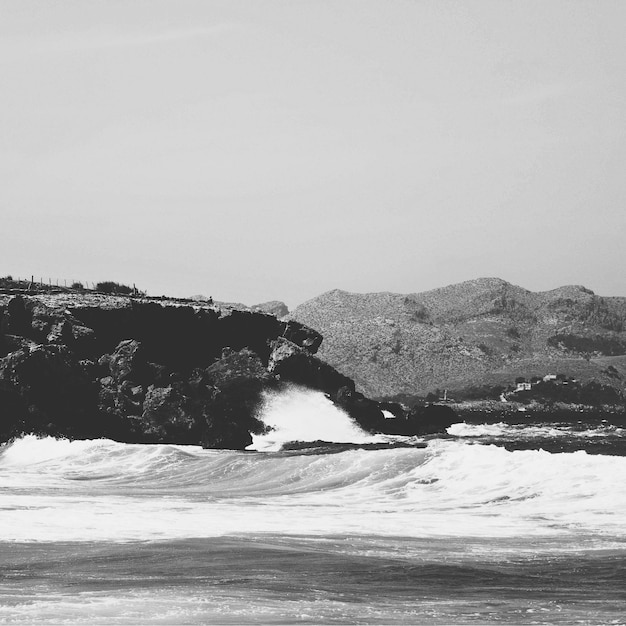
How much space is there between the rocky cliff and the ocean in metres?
7.81

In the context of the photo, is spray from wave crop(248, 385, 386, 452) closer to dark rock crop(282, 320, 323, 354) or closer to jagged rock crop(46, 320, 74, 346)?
dark rock crop(282, 320, 323, 354)

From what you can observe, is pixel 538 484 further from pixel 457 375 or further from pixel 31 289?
pixel 457 375

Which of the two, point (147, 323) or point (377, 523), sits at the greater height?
point (147, 323)

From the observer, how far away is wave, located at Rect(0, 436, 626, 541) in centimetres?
3231

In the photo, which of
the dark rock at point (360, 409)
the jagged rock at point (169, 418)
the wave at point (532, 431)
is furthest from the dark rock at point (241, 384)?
the wave at point (532, 431)

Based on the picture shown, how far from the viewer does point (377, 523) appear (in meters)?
33.4

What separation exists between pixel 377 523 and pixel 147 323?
148ft

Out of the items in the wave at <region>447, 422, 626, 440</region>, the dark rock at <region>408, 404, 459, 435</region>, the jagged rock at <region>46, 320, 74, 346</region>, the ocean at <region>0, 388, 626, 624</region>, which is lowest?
the ocean at <region>0, 388, 626, 624</region>

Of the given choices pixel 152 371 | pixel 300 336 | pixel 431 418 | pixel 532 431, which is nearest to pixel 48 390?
pixel 152 371

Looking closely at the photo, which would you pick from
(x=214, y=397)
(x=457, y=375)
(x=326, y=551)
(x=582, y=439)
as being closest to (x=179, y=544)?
(x=326, y=551)

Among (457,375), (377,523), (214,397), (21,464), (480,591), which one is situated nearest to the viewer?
(480,591)

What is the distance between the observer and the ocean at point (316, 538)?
70.9 feet

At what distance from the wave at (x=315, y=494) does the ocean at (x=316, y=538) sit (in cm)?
11

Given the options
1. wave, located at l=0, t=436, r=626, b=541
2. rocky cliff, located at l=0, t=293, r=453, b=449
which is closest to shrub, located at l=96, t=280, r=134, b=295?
rocky cliff, located at l=0, t=293, r=453, b=449
